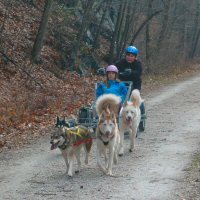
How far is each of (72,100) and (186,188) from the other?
1062 centimetres

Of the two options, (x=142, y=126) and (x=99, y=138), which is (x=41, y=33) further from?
(x=99, y=138)

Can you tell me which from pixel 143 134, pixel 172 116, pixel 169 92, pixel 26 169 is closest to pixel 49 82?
pixel 169 92

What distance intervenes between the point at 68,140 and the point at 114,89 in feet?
8.38

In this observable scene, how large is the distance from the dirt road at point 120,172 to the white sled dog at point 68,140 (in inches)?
14.2

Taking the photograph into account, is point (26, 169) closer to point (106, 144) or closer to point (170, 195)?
point (106, 144)

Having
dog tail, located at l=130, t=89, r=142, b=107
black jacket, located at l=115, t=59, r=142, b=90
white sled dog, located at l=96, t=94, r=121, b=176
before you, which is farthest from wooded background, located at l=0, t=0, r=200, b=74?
white sled dog, located at l=96, t=94, r=121, b=176

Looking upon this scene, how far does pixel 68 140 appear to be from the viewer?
892cm

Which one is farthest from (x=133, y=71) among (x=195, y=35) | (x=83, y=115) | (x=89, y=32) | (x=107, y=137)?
(x=195, y=35)

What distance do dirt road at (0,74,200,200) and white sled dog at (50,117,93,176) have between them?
0.36 meters

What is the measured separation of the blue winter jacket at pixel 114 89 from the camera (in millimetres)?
11102

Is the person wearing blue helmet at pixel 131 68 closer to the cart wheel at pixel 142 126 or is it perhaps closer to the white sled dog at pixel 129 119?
the cart wheel at pixel 142 126

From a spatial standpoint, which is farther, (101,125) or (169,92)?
(169,92)

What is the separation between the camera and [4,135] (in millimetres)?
13352

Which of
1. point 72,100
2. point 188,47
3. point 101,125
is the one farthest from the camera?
point 188,47
